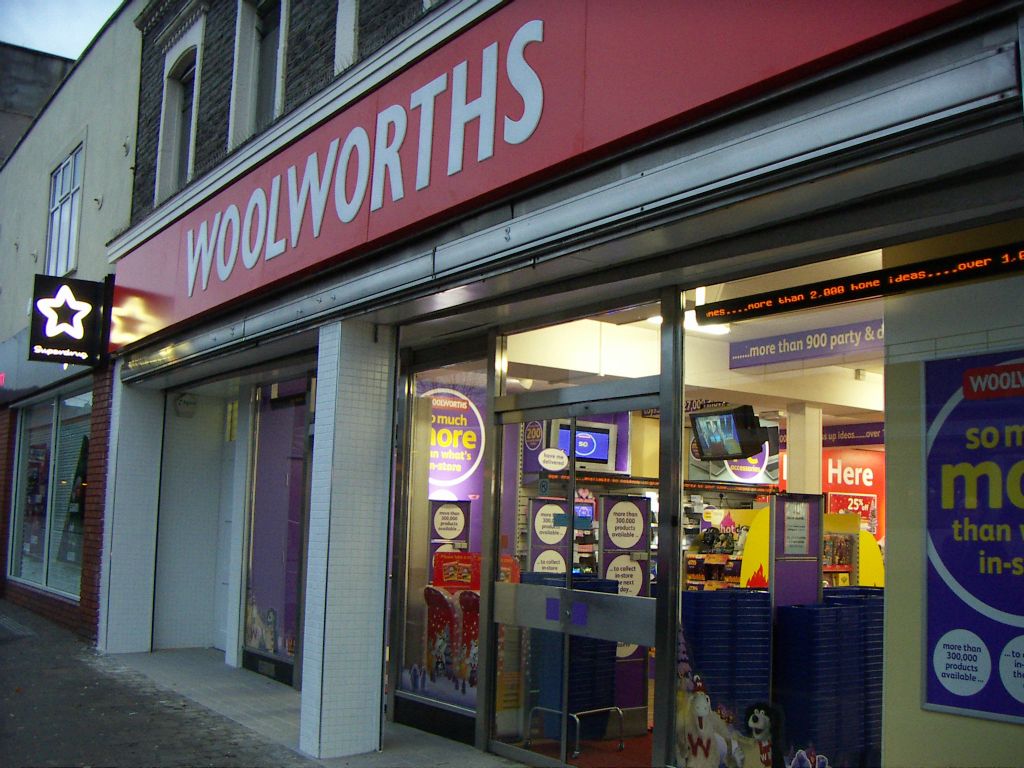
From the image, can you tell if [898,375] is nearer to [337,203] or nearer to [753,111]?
[753,111]

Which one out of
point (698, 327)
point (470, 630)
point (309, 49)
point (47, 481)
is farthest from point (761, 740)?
point (47, 481)


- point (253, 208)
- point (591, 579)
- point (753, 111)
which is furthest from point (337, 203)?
point (753, 111)

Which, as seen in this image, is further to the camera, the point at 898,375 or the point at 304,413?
the point at 304,413

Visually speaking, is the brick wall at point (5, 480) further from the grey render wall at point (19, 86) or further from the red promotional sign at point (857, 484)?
the red promotional sign at point (857, 484)

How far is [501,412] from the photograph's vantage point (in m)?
7.49

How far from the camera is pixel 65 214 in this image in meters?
15.7

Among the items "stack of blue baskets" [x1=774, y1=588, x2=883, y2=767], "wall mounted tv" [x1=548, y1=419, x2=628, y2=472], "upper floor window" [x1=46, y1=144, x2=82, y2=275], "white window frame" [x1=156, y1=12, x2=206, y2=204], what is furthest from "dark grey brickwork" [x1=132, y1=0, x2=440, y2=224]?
"stack of blue baskets" [x1=774, y1=588, x2=883, y2=767]

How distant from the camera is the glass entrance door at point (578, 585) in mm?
6176

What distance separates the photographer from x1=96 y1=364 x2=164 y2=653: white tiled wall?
39.0ft

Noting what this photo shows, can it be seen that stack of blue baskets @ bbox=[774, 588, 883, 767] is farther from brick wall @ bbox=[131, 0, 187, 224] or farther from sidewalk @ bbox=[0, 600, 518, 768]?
brick wall @ bbox=[131, 0, 187, 224]

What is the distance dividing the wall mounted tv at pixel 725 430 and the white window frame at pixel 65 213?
1121 cm

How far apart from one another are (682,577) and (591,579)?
2.67 feet

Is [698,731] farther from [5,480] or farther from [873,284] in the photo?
[5,480]

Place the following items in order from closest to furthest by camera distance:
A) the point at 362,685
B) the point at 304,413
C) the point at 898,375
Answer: the point at 898,375
the point at 362,685
the point at 304,413
